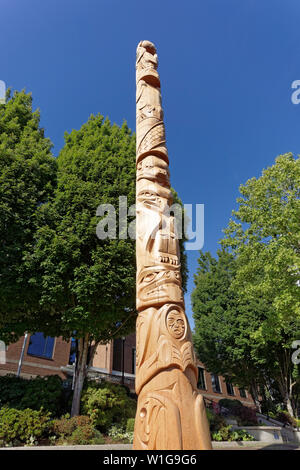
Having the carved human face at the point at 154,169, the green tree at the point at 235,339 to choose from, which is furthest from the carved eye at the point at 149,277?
the green tree at the point at 235,339

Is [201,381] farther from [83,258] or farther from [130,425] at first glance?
[83,258]

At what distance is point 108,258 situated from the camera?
11.3 metres

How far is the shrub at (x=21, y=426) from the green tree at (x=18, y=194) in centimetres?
361

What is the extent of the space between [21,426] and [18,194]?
795 centimetres

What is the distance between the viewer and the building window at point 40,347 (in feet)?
66.8

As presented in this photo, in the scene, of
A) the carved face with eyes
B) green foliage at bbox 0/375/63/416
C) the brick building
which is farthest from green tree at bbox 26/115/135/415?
the carved face with eyes

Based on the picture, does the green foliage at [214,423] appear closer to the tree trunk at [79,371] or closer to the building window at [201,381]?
the tree trunk at [79,371]

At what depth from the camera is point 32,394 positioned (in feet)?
35.0

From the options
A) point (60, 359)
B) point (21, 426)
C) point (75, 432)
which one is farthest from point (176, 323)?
point (60, 359)

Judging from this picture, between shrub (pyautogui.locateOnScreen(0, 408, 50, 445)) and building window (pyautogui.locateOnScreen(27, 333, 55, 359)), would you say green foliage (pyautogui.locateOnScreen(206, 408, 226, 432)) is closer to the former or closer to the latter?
shrub (pyautogui.locateOnScreen(0, 408, 50, 445))

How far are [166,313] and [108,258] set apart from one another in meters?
7.26

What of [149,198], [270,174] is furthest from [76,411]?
[270,174]

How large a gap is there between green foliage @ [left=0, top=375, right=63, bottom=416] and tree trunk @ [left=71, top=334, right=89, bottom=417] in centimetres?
68
